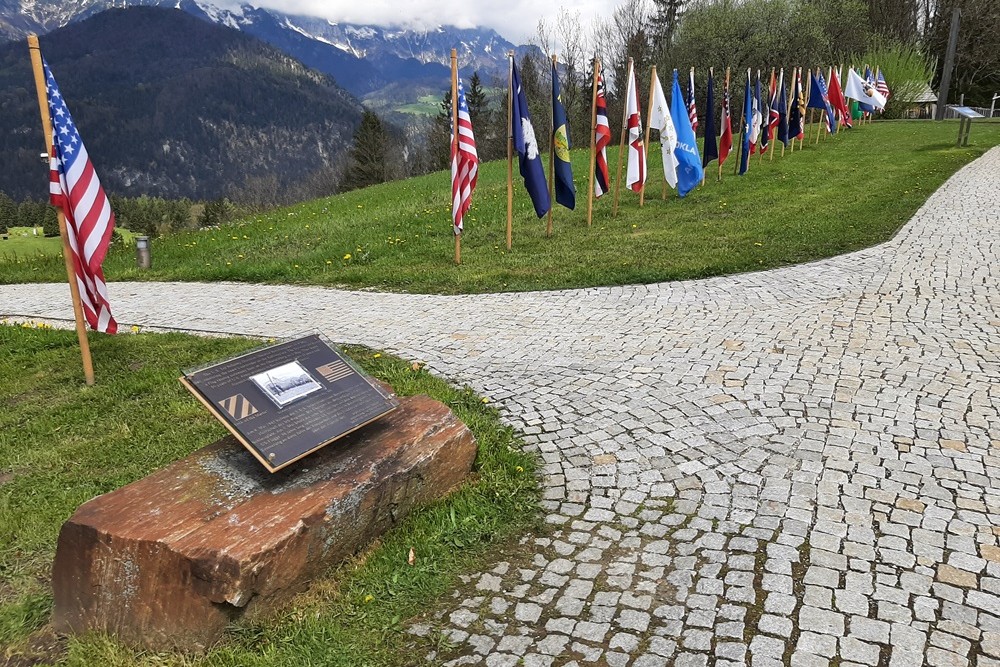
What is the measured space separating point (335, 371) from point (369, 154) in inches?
2058

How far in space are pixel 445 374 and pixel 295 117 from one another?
193 m

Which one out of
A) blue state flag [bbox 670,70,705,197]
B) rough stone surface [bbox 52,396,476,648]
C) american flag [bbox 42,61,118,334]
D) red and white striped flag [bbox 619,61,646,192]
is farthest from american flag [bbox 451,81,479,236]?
rough stone surface [bbox 52,396,476,648]

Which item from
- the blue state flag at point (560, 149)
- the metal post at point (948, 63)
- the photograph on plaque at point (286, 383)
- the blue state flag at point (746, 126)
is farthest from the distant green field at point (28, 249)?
the metal post at point (948, 63)

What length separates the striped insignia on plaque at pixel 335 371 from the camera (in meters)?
4.20

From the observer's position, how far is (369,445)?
3953mm

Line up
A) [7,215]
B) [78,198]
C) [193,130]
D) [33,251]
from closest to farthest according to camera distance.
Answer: [78,198] → [33,251] → [7,215] → [193,130]

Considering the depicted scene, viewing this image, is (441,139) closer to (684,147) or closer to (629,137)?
(684,147)

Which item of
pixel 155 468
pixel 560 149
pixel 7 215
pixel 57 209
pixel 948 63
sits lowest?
pixel 7 215

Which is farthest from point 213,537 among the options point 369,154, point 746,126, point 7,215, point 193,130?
point 193,130

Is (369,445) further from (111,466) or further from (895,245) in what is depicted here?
(895,245)

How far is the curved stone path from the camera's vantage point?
3111 millimetres

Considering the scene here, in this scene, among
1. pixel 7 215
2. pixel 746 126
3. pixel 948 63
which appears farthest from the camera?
pixel 7 215

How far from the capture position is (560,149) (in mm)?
11609

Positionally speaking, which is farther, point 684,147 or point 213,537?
point 684,147
